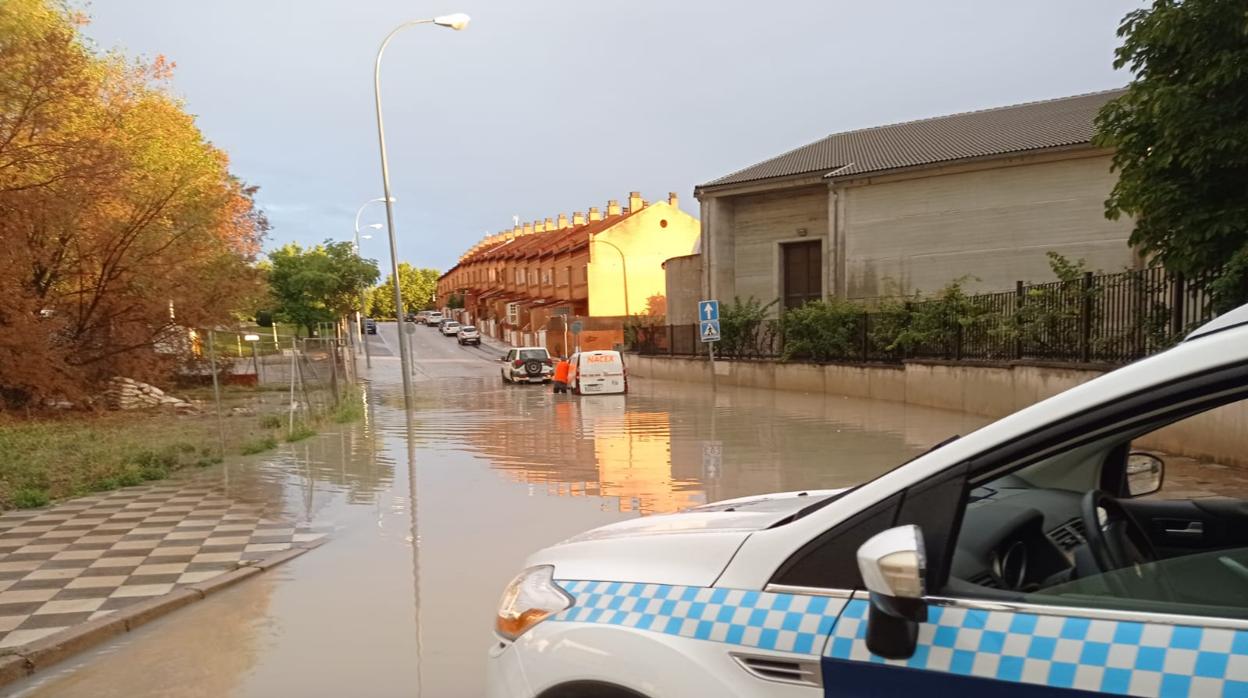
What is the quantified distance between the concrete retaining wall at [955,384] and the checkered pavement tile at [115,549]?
246 inches

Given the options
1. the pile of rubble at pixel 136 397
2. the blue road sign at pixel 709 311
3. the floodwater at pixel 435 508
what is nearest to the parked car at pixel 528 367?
the floodwater at pixel 435 508

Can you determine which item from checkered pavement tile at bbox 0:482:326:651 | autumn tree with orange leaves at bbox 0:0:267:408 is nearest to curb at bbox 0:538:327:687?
checkered pavement tile at bbox 0:482:326:651

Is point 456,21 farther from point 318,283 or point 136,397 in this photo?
point 318,283

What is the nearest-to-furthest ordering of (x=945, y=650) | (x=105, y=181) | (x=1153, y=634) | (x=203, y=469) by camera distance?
(x=1153, y=634)
(x=945, y=650)
(x=203, y=469)
(x=105, y=181)

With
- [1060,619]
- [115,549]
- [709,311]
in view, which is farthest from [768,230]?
[1060,619]

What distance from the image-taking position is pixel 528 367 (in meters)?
34.6

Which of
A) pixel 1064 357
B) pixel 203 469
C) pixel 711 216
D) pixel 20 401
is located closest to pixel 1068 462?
pixel 203 469

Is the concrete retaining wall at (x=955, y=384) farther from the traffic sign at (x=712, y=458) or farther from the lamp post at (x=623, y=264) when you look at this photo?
the lamp post at (x=623, y=264)

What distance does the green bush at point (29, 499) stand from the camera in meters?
8.77

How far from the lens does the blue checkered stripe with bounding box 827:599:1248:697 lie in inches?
58.1

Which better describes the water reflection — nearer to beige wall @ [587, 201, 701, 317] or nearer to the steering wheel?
the steering wheel

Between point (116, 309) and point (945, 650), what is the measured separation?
21.6 metres

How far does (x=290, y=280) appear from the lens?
4500 centimetres

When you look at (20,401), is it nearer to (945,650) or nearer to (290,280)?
(945,650)
